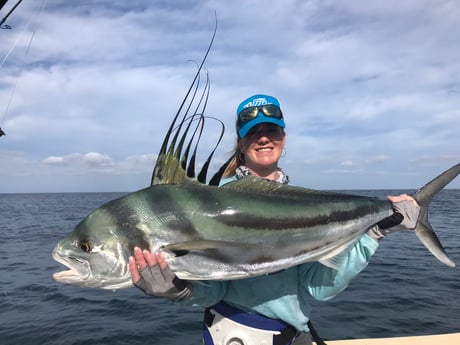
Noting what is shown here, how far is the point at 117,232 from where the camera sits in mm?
2637

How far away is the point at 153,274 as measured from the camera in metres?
2.58

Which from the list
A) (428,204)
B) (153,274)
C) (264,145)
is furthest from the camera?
(264,145)

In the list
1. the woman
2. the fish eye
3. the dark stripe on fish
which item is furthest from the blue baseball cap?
the fish eye

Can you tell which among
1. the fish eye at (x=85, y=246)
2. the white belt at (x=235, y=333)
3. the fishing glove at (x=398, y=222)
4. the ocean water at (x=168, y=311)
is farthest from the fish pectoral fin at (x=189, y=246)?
the ocean water at (x=168, y=311)

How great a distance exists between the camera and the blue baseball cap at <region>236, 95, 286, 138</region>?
10.8 ft

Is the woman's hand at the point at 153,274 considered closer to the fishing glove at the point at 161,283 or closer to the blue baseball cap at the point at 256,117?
the fishing glove at the point at 161,283

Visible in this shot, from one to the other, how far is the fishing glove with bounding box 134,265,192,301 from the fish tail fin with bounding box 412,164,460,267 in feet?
6.71

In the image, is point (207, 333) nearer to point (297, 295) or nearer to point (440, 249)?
point (297, 295)

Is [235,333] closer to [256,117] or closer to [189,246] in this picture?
[189,246]

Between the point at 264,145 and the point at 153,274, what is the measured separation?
1470mm

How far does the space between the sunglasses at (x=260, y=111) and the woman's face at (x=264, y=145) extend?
0.31 feet

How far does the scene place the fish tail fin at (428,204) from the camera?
3.25 meters


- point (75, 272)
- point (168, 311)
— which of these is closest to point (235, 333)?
point (75, 272)

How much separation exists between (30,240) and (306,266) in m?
24.4
